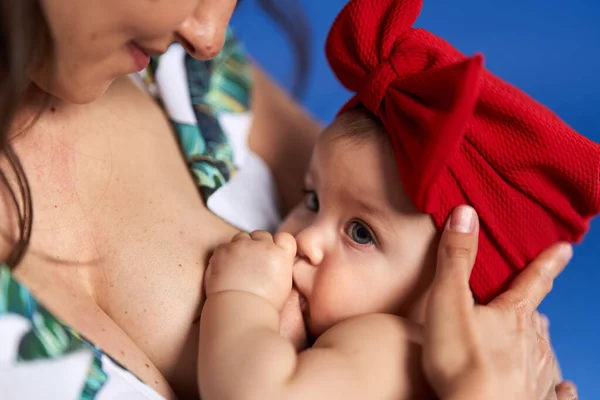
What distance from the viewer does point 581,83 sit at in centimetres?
221

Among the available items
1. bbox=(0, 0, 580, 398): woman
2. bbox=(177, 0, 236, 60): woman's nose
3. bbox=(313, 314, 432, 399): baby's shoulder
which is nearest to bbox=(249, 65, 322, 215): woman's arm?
bbox=(0, 0, 580, 398): woman

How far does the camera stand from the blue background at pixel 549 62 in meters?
1.85

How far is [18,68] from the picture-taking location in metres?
0.81

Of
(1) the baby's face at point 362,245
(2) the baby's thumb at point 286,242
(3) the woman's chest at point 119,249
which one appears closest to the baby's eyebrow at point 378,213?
(1) the baby's face at point 362,245

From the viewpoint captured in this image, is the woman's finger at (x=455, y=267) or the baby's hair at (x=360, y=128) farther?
the baby's hair at (x=360, y=128)

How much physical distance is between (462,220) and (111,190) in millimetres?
464

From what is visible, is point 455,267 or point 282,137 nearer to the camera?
point 455,267

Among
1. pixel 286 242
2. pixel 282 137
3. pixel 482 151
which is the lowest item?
pixel 282 137

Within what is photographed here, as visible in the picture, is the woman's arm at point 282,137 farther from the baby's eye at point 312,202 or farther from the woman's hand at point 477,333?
the woman's hand at point 477,333

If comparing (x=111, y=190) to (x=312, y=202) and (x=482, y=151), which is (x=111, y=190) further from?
(x=482, y=151)

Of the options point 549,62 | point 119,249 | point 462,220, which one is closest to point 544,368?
point 462,220

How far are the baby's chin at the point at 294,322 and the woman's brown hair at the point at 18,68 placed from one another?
369 mm

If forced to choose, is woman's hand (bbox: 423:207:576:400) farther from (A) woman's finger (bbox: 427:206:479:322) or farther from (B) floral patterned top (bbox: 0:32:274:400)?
(B) floral patterned top (bbox: 0:32:274:400)

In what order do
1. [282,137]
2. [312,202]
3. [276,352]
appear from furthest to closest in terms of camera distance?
[282,137]
[312,202]
[276,352]
